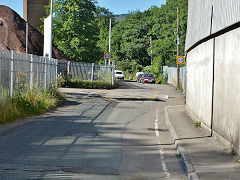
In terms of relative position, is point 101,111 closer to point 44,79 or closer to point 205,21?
point 44,79

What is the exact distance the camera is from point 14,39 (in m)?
45.4

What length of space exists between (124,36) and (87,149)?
7389cm

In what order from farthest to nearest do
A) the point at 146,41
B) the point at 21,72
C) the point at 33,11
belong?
the point at 146,41
the point at 33,11
the point at 21,72

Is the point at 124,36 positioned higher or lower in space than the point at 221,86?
higher

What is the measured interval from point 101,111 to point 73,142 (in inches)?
290

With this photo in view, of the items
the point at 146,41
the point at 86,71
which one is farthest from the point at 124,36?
the point at 86,71

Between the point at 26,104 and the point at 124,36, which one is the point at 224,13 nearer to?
the point at 26,104

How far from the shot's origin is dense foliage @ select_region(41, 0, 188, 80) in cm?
4762

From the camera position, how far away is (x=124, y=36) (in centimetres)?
8181

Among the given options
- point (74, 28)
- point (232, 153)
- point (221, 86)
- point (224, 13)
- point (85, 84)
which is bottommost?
point (232, 153)

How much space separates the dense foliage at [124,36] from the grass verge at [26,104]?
29.5 metres

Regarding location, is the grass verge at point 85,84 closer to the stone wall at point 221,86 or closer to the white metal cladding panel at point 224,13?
the stone wall at point 221,86

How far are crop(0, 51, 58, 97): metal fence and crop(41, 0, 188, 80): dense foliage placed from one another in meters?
27.8

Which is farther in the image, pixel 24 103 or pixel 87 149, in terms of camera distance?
pixel 24 103
